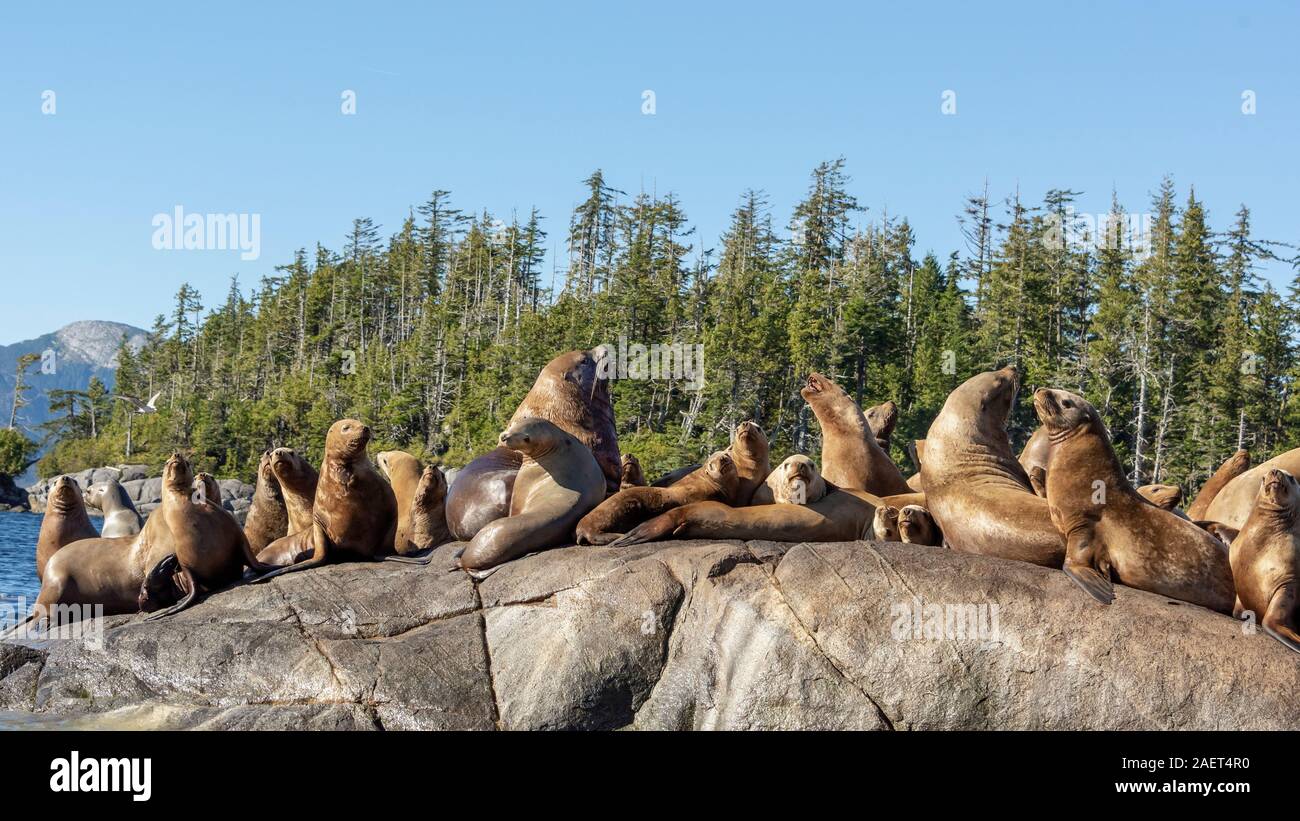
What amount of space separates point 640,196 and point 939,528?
6935 centimetres

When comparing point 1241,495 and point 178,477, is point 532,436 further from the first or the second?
point 1241,495

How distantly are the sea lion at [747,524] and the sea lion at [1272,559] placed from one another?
285 cm

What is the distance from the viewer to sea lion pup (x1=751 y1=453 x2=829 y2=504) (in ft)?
32.6

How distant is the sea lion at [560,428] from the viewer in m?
11.2

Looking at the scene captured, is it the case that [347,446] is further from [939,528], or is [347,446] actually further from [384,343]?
[384,343]

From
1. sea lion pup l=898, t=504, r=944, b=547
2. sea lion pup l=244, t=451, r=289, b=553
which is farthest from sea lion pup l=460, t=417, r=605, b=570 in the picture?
sea lion pup l=244, t=451, r=289, b=553

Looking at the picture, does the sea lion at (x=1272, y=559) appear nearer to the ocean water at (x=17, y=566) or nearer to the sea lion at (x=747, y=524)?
the sea lion at (x=747, y=524)

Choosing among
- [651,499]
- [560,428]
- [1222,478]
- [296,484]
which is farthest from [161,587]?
[1222,478]

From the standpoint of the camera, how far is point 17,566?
30.6 m

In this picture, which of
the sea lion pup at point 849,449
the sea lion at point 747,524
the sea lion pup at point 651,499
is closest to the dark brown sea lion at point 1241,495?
the sea lion pup at point 849,449

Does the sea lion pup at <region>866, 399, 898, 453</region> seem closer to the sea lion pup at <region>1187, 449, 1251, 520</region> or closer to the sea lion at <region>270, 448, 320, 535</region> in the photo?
the sea lion pup at <region>1187, 449, 1251, 520</region>

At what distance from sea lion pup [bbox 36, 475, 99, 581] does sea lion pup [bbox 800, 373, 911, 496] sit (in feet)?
22.9

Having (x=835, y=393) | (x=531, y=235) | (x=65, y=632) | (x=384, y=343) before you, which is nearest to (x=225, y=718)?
(x=65, y=632)

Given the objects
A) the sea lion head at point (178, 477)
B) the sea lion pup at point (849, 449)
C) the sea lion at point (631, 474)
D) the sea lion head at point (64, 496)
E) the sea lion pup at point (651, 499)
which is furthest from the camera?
the sea lion at point (631, 474)
